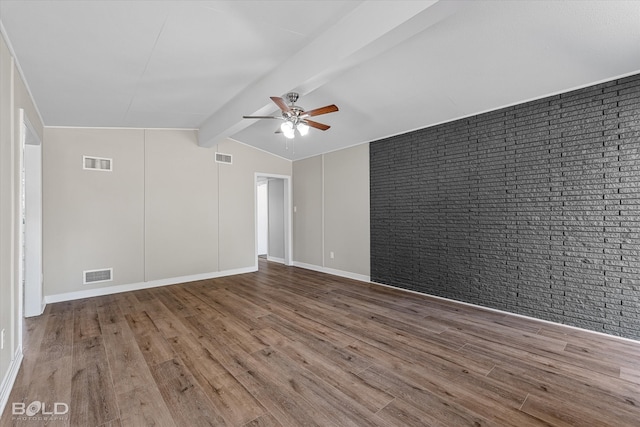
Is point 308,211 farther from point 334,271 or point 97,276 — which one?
point 97,276

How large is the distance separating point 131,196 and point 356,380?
4.49 metres

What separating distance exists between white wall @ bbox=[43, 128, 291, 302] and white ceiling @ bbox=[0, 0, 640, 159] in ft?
2.54

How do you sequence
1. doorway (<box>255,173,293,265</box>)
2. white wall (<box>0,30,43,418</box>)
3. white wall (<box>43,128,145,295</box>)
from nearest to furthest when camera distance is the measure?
1. white wall (<box>0,30,43,418</box>)
2. white wall (<box>43,128,145,295</box>)
3. doorway (<box>255,173,293,265</box>)

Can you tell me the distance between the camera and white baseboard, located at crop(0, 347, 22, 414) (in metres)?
1.91

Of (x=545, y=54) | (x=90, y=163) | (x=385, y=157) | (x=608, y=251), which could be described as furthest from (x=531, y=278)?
(x=90, y=163)

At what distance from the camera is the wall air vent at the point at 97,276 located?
14.5ft

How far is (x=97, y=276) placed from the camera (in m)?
4.49

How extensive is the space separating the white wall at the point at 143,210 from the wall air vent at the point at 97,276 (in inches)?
2.3

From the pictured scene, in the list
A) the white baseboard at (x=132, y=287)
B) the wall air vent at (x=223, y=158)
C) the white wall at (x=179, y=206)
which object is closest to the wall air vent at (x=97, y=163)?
the white wall at (x=179, y=206)

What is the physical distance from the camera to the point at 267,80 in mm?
3246

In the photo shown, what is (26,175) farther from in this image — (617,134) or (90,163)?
(617,134)

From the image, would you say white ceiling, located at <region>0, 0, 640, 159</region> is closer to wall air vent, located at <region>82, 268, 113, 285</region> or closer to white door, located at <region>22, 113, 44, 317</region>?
white door, located at <region>22, 113, 44, 317</region>
